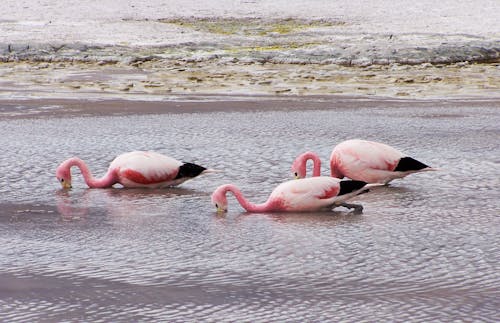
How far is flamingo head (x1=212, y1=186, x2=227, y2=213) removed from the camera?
704cm

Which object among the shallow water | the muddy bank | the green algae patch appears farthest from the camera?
the green algae patch

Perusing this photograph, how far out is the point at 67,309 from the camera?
4.82m

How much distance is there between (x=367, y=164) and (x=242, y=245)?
6.73ft

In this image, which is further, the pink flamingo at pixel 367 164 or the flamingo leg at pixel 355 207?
the pink flamingo at pixel 367 164

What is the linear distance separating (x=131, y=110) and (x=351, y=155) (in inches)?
255

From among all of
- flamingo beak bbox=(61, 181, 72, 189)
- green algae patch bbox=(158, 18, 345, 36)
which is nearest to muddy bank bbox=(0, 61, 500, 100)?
green algae patch bbox=(158, 18, 345, 36)

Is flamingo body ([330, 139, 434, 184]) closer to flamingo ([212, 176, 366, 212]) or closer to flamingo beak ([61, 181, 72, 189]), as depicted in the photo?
flamingo ([212, 176, 366, 212])

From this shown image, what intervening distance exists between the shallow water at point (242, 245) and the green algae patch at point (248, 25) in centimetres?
1491

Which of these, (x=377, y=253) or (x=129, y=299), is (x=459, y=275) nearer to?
(x=377, y=253)

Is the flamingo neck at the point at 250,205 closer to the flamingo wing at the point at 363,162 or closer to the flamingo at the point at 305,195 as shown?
the flamingo at the point at 305,195

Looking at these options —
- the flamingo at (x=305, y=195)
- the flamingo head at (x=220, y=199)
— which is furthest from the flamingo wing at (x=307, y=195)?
the flamingo head at (x=220, y=199)

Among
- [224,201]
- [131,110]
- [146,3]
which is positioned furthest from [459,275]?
[146,3]

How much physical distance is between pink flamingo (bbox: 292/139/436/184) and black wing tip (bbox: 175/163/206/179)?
0.67 metres

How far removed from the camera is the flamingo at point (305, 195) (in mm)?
6980
